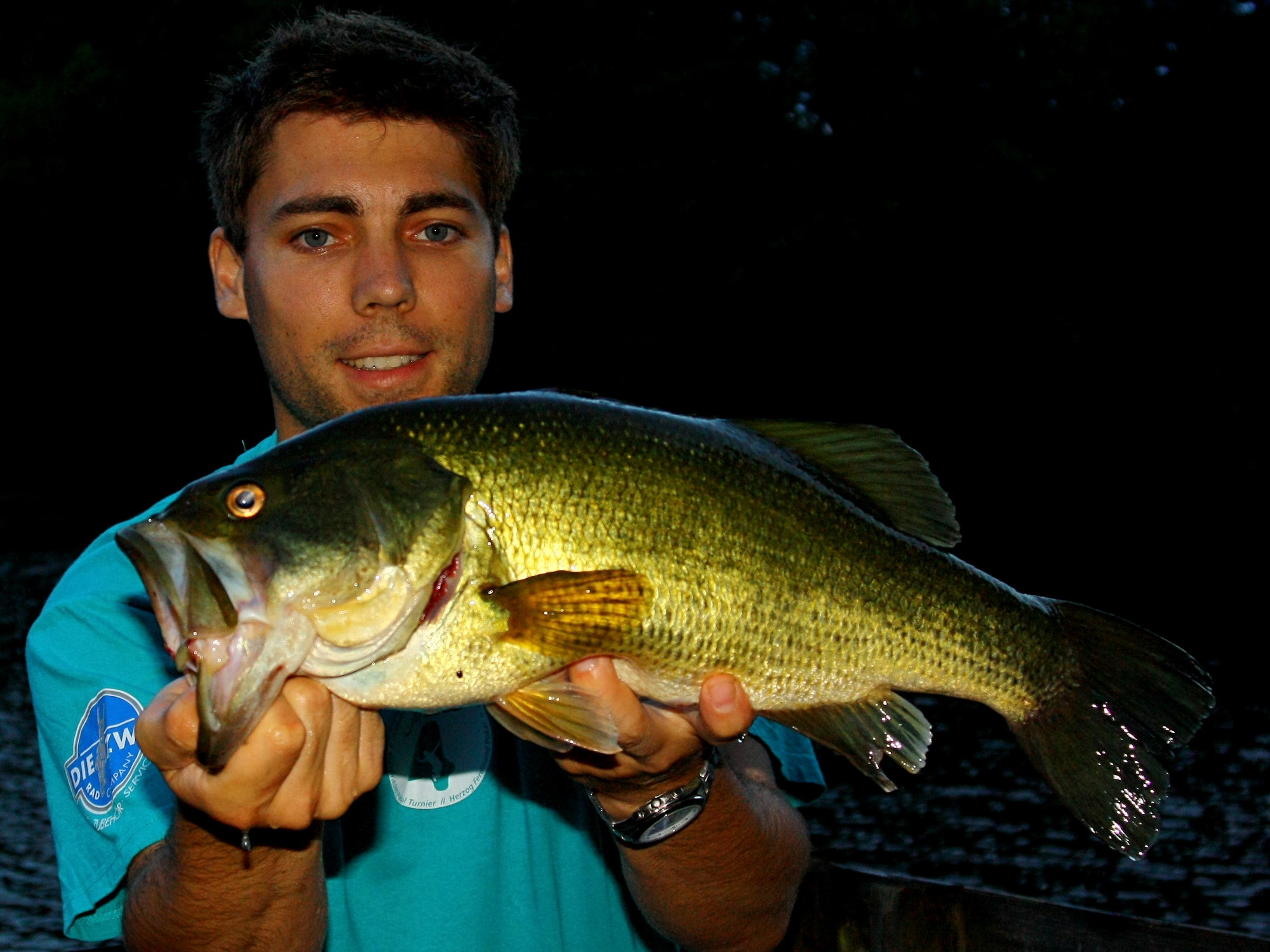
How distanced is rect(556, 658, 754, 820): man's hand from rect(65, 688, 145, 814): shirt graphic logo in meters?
0.97

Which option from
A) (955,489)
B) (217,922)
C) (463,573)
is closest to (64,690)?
(217,922)

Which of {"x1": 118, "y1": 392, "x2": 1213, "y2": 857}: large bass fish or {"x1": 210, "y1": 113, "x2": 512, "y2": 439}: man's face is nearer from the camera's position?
{"x1": 118, "y1": 392, "x2": 1213, "y2": 857}: large bass fish

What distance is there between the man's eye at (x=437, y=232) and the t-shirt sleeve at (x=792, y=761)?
1.46 meters

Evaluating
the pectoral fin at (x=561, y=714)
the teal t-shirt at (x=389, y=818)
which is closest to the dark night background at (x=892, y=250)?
the teal t-shirt at (x=389, y=818)

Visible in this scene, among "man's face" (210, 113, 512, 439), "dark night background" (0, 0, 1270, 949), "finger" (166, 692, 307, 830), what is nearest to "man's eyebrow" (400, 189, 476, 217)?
"man's face" (210, 113, 512, 439)

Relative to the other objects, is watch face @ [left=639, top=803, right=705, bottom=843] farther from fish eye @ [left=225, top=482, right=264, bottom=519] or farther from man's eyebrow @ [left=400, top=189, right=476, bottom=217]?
man's eyebrow @ [left=400, top=189, right=476, bottom=217]

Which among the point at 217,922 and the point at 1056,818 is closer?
the point at 217,922

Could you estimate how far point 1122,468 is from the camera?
68.1ft

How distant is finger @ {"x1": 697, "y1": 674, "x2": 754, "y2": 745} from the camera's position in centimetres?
219

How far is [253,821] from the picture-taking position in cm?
213

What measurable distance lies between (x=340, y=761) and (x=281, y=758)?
0.15m

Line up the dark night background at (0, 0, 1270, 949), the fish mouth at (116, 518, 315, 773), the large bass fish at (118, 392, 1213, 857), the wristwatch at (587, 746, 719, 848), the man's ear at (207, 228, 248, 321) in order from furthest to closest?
the dark night background at (0, 0, 1270, 949) → the man's ear at (207, 228, 248, 321) → the wristwatch at (587, 746, 719, 848) → the large bass fish at (118, 392, 1213, 857) → the fish mouth at (116, 518, 315, 773)

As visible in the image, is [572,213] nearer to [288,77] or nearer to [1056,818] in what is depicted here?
[1056,818]

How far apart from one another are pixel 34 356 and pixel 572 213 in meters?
15.9
